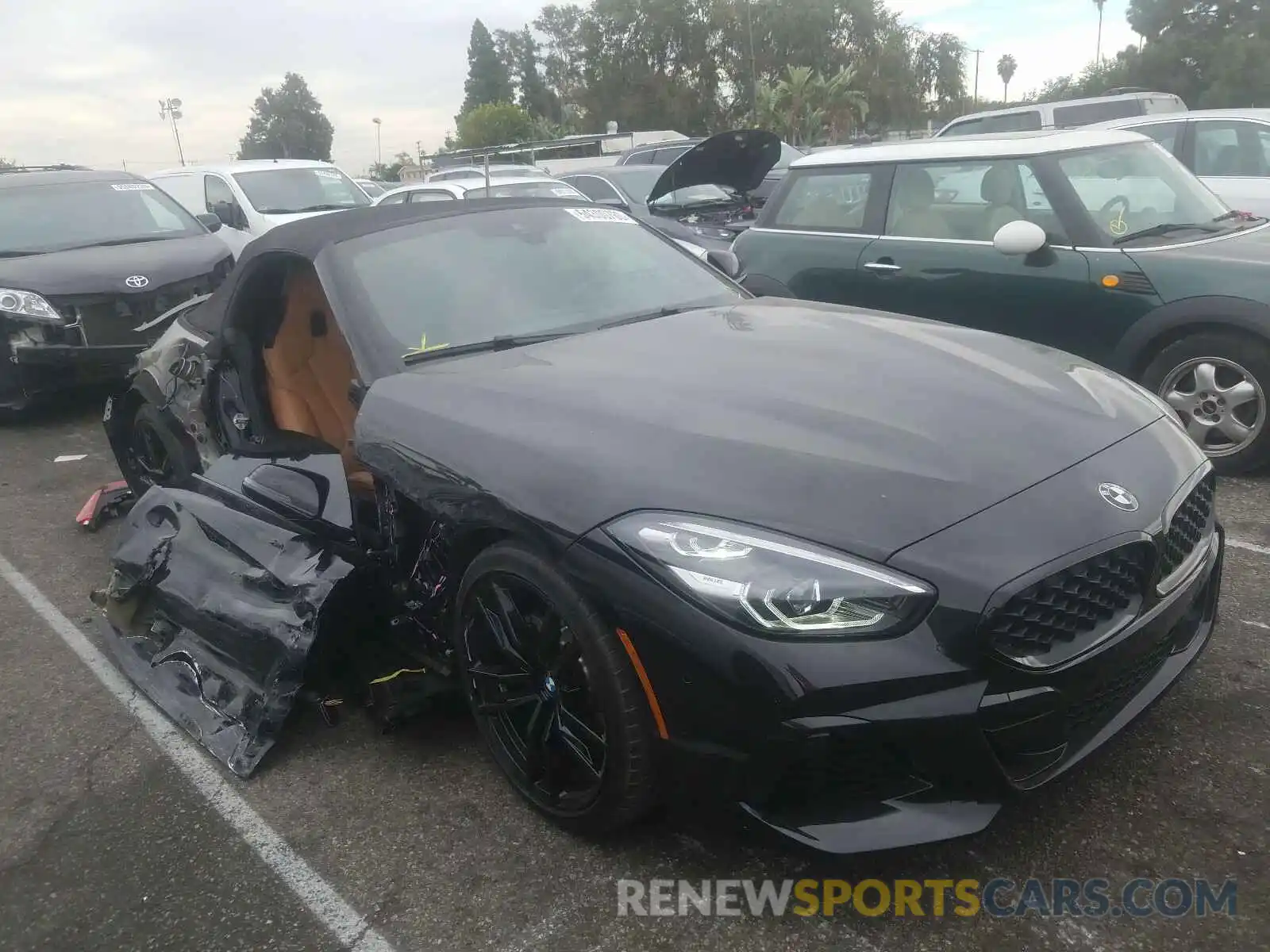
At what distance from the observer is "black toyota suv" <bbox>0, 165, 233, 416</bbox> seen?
6.88 meters

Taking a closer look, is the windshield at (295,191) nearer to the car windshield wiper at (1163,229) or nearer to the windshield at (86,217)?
the windshield at (86,217)

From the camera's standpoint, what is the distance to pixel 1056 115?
1187 cm

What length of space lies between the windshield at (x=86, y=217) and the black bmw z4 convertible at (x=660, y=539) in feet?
15.6

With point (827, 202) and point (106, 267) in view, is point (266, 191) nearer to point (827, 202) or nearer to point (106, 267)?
point (106, 267)

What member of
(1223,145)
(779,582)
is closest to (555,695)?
(779,582)

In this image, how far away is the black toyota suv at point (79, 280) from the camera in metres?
6.88

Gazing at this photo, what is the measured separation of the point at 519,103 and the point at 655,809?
8896 cm

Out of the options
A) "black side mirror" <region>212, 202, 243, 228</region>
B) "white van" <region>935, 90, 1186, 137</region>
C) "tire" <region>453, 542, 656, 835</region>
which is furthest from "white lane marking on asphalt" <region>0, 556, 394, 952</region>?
"white van" <region>935, 90, 1186, 137</region>

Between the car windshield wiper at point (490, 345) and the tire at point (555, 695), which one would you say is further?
the car windshield wiper at point (490, 345)

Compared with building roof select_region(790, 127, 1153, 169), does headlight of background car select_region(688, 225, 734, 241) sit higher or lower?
lower

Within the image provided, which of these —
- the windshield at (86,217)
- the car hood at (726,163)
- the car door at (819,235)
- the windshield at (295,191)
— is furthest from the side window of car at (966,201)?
the windshield at (295,191)

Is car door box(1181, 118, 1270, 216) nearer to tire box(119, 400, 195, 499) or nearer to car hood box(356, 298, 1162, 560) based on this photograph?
car hood box(356, 298, 1162, 560)

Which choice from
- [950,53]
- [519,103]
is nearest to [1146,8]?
[950,53]

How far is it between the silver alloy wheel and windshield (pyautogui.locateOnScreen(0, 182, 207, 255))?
7250 millimetres
